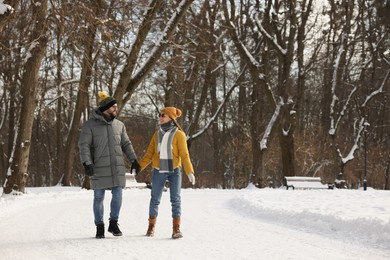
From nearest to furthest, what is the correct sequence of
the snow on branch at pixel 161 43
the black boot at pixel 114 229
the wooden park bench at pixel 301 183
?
the black boot at pixel 114 229
the snow on branch at pixel 161 43
the wooden park bench at pixel 301 183

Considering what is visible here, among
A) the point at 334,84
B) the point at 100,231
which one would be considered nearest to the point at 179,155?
the point at 100,231

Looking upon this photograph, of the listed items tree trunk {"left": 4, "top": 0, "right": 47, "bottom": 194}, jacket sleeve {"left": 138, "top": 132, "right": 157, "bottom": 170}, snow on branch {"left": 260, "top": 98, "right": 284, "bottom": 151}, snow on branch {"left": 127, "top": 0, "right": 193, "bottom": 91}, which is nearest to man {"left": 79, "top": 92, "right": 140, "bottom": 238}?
jacket sleeve {"left": 138, "top": 132, "right": 157, "bottom": 170}

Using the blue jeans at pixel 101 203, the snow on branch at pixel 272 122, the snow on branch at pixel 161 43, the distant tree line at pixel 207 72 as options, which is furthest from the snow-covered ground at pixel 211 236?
the snow on branch at pixel 272 122

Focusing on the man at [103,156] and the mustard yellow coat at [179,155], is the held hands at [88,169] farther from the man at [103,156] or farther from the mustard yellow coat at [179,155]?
the mustard yellow coat at [179,155]

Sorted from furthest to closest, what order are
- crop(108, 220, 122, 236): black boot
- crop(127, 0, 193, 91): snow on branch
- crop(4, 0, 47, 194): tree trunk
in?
1. crop(127, 0, 193, 91): snow on branch
2. crop(4, 0, 47, 194): tree trunk
3. crop(108, 220, 122, 236): black boot

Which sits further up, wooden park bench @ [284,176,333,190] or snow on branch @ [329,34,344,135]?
snow on branch @ [329,34,344,135]

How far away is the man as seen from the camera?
659 cm

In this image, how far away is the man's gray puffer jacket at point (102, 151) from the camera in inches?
259

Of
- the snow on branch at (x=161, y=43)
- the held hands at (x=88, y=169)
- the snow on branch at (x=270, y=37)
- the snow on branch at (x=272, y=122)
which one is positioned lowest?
the held hands at (x=88, y=169)

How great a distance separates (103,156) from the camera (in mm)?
6656

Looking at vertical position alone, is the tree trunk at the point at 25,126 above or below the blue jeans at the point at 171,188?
above

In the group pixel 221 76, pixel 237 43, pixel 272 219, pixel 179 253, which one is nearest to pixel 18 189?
pixel 272 219

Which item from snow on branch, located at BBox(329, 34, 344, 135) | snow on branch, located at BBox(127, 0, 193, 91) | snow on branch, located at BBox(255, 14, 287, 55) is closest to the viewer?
snow on branch, located at BBox(127, 0, 193, 91)

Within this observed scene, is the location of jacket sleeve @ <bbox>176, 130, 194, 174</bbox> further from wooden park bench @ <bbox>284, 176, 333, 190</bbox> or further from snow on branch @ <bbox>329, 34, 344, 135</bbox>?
snow on branch @ <bbox>329, 34, 344, 135</bbox>
